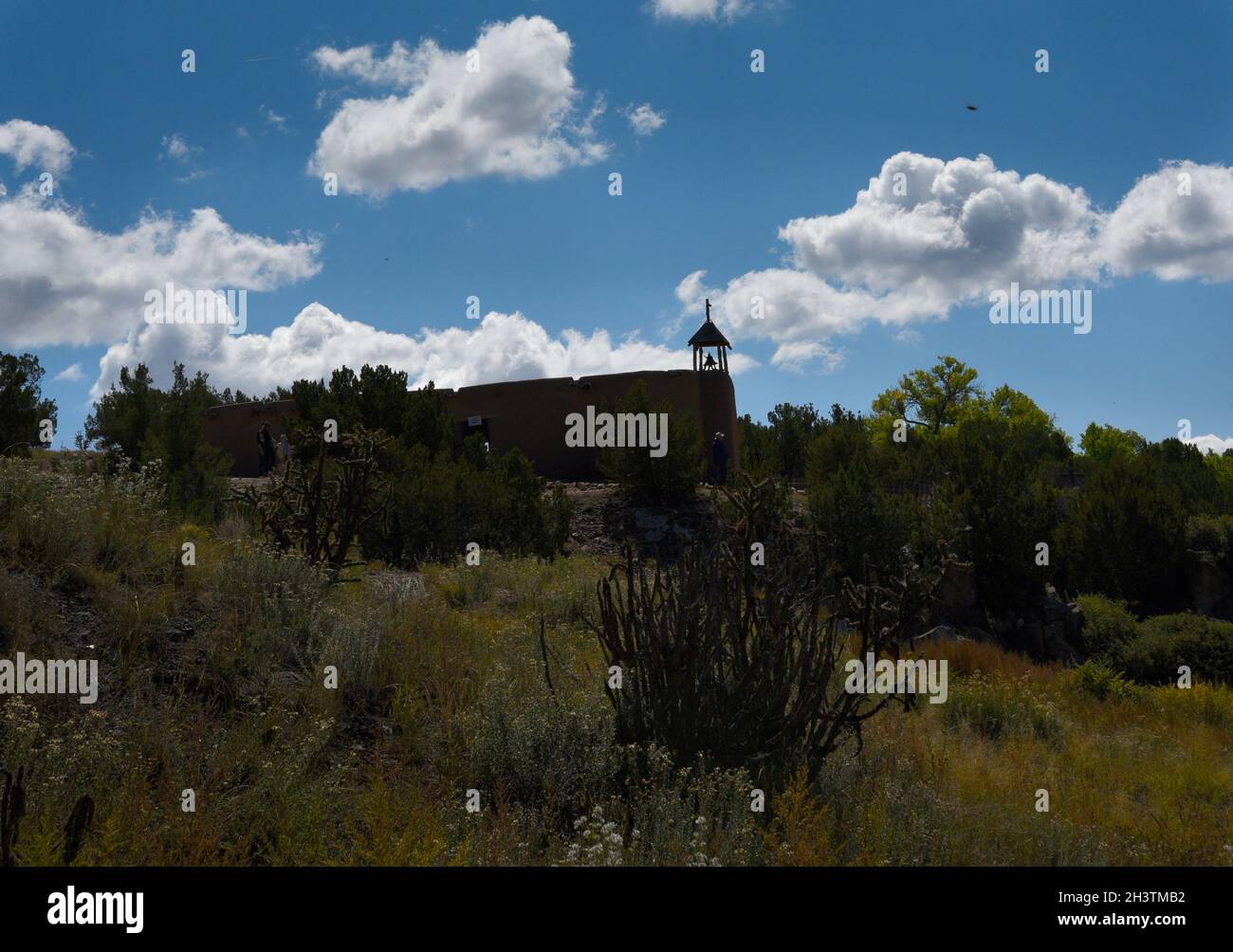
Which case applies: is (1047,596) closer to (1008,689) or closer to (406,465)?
(1008,689)

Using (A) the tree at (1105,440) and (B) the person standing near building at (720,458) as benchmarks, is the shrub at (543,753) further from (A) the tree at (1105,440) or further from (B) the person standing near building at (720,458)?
Result: (A) the tree at (1105,440)

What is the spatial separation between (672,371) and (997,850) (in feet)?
74.5

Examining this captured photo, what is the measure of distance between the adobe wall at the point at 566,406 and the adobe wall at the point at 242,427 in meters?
5.56

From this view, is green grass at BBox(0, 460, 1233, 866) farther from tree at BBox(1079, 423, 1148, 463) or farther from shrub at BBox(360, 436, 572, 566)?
tree at BBox(1079, 423, 1148, 463)

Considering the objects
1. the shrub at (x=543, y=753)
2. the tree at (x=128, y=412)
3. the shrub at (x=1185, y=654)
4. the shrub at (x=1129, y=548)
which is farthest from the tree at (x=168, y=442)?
the shrub at (x=1129, y=548)

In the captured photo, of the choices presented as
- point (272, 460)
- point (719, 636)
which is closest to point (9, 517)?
point (719, 636)

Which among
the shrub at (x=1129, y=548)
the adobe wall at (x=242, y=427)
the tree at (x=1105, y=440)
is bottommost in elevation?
the shrub at (x=1129, y=548)

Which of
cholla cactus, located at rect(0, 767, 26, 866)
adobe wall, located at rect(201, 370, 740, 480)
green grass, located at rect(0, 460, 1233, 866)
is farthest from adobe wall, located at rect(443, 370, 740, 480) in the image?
cholla cactus, located at rect(0, 767, 26, 866)

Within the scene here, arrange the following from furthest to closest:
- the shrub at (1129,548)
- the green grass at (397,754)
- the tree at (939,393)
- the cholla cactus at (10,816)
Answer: the tree at (939,393), the shrub at (1129,548), the green grass at (397,754), the cholla cactus at (10,816)

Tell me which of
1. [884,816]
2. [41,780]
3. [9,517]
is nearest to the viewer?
[41,780]

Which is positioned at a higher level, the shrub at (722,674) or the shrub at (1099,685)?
the shrub at (722,674)

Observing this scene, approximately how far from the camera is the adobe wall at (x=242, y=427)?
94.6ft

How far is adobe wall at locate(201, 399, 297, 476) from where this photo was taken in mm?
28828

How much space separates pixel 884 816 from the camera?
485 cm
